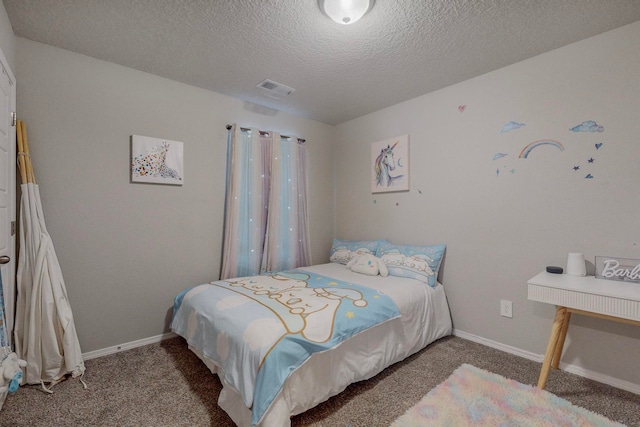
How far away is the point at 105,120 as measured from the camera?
7.61 feet

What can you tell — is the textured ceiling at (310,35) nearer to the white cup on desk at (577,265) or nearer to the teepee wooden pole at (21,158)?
the teepee wooden pole at (21,158)

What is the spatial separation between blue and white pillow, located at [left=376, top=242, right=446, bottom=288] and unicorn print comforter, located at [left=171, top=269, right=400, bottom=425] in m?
0.55

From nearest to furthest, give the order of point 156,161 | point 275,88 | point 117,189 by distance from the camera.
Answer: point 117,189 < point 156,161 < point 275,88

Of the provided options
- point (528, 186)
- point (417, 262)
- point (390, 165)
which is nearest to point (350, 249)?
point (417, 262)

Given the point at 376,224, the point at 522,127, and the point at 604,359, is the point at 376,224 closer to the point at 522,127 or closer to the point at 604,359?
the point at 522,127

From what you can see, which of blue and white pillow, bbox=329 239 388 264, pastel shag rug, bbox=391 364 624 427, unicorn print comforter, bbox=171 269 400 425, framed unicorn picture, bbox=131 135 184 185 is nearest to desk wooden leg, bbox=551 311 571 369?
pastel shag rug, bbox=391 364 624 427

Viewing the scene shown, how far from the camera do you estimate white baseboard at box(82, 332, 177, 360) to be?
2.25 meters

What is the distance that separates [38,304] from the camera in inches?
75.3

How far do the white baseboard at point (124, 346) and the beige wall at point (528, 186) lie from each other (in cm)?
252

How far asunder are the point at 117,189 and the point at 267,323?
5.93ft

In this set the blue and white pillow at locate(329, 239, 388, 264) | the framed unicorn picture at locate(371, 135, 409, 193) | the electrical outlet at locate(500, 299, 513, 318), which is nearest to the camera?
the electrical outlet at locate(500, 299, 513, 318)

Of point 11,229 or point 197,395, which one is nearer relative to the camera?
point 197,395

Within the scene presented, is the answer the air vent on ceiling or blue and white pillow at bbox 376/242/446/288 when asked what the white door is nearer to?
the air vent on ceiling

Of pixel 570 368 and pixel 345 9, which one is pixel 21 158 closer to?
pixel 345 9
